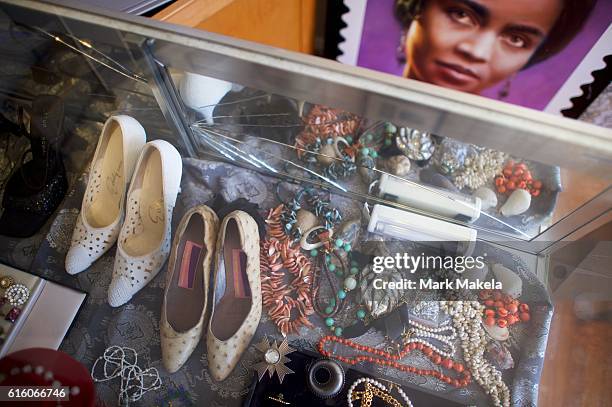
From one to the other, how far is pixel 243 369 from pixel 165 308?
0.56ft

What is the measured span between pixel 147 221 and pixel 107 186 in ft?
0.40

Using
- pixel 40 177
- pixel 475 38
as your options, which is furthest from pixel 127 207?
pixel 475 38

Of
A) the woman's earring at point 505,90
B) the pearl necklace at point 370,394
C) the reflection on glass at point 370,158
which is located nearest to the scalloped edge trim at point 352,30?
the woman's earring at point 505,90

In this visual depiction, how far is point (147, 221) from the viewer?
775mm

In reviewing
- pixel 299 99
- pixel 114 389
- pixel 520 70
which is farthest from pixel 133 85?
pixel 520 70

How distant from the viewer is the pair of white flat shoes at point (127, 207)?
725 millimetres

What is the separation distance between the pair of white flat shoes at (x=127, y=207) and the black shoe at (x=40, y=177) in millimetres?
76

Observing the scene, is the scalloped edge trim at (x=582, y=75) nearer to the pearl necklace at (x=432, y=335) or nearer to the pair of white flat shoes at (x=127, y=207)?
the pearl necklace at (x=432, y=335)

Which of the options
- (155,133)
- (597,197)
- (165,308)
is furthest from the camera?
(155,133)

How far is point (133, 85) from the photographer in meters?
0.74

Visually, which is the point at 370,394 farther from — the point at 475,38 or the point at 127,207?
the point at 475,38

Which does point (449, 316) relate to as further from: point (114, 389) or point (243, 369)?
point (114, 389)

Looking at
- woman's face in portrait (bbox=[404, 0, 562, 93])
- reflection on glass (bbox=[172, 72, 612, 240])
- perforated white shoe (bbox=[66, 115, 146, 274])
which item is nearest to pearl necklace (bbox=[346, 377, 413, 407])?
reflection on glass (bbox=[172, 72, 612, 240])

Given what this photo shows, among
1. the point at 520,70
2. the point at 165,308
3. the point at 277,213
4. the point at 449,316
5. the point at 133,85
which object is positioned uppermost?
the point at 520,70
